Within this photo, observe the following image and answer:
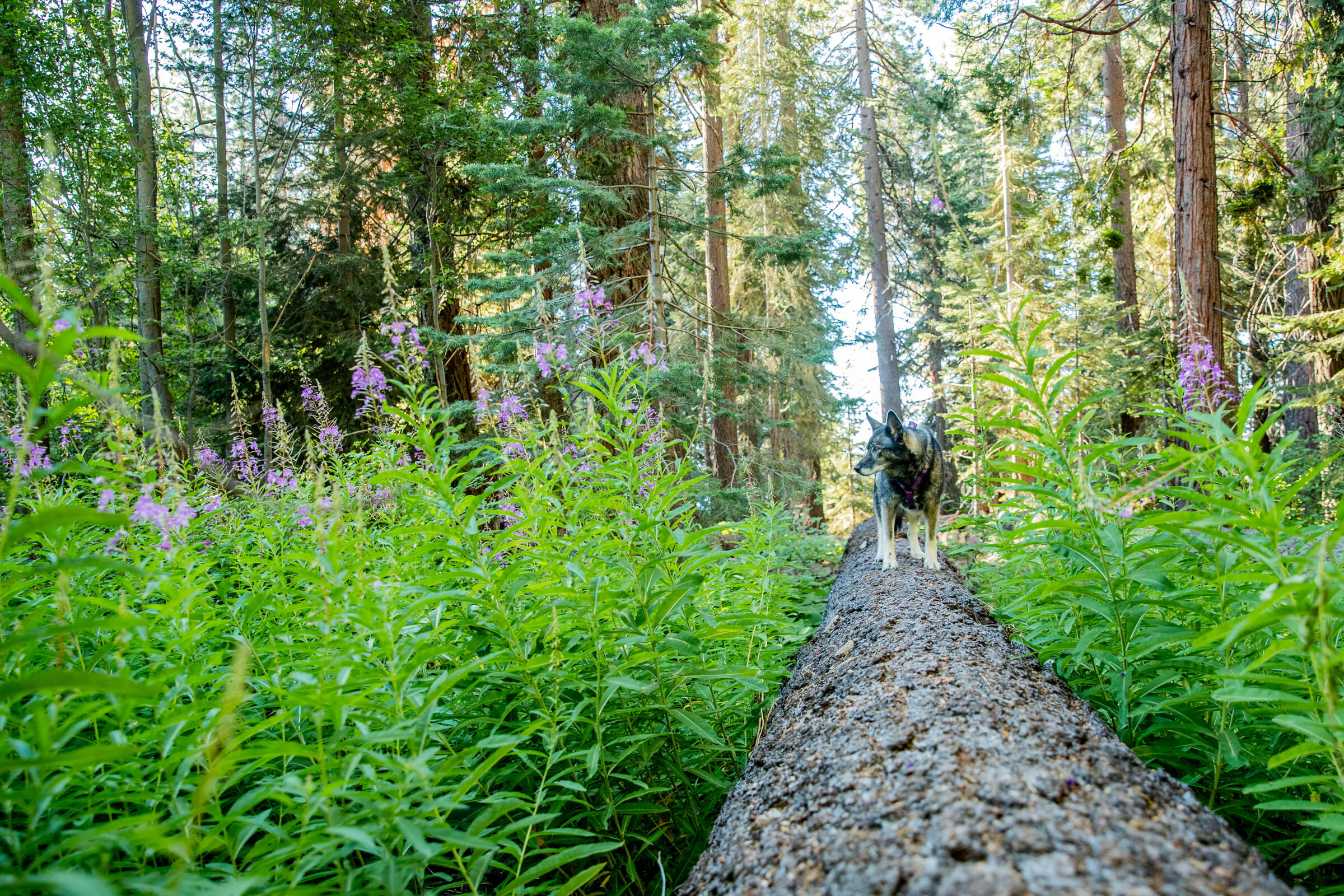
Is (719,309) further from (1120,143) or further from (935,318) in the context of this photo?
(935,318)

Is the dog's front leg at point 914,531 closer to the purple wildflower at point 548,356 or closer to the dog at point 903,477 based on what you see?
the dog at point 903,477

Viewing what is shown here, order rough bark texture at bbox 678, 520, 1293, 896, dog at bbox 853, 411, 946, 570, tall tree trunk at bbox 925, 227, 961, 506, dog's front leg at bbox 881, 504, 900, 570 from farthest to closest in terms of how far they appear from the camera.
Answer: tall tree trunk at bbox 925, 227, 961, 506
dog's front leg at bbox 881, 504, 900, 570
dog at bbox 853, 411, 946, 570
rough bark texture at bbox 678, 520, 1293, 896

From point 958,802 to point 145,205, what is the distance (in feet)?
50.4

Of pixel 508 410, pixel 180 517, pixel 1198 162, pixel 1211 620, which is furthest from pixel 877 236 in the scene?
pixel 180 517

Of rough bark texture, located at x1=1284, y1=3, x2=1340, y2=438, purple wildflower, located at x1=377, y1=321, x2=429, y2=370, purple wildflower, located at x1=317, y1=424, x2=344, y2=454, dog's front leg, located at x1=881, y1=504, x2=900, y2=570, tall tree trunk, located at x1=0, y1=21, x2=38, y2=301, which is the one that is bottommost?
dog's front leg, located at x1=881, y1=504, x2=900, y2=570

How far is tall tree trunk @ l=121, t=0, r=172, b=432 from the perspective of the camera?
38.3ft

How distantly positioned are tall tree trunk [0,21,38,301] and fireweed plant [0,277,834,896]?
31.9ft

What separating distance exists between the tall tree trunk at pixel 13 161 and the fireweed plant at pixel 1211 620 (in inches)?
506

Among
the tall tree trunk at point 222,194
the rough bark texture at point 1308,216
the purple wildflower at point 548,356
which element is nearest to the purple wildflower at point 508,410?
the purple wildflower at point 548,356

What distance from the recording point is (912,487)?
4273mm

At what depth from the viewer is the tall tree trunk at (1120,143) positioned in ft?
45.3

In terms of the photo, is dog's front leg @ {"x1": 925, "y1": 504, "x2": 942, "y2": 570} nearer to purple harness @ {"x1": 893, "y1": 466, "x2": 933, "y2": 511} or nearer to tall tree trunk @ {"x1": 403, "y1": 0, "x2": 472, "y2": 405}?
purple harness @ {"x1": 893, "y1": 466, "x2": 933, "y2": 511}

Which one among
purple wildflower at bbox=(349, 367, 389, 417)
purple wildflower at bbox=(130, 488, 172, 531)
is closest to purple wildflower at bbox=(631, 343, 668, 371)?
purple wildflower at bbox=(349, 367, 389, 417)

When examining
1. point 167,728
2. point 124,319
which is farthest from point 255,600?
point 124,319
